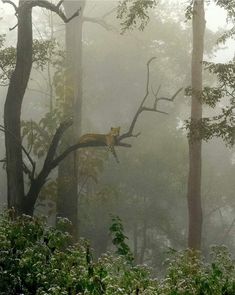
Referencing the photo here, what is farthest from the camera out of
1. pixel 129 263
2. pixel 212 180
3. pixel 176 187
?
pixel 212 180

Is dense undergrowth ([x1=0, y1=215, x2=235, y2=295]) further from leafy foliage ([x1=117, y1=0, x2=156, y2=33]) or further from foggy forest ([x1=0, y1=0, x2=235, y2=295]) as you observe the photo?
leafy foliage ([x1=117, y1=0, x2=156, y2=33])

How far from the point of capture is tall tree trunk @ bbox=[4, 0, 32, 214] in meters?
10.7

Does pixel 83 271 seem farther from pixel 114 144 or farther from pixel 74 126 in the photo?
pixel 74 126

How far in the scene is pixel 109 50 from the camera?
26.6 m

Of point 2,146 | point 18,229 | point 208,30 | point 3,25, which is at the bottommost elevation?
point 18,229

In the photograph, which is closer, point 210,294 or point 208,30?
point 210,294

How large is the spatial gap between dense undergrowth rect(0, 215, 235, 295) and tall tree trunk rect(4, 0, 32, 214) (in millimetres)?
3575

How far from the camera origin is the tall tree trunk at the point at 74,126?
14523mm

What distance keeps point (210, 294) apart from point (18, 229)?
280cm

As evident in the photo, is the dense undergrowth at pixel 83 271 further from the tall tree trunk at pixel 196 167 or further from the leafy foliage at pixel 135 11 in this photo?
the tall tree trunk at pixel 196 167

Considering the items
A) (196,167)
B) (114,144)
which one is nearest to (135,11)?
(114,144)

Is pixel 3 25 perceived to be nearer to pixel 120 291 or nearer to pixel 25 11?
pixel 25 11

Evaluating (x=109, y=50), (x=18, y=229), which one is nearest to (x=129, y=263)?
(x=18, y=229)

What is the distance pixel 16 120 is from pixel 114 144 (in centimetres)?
195
